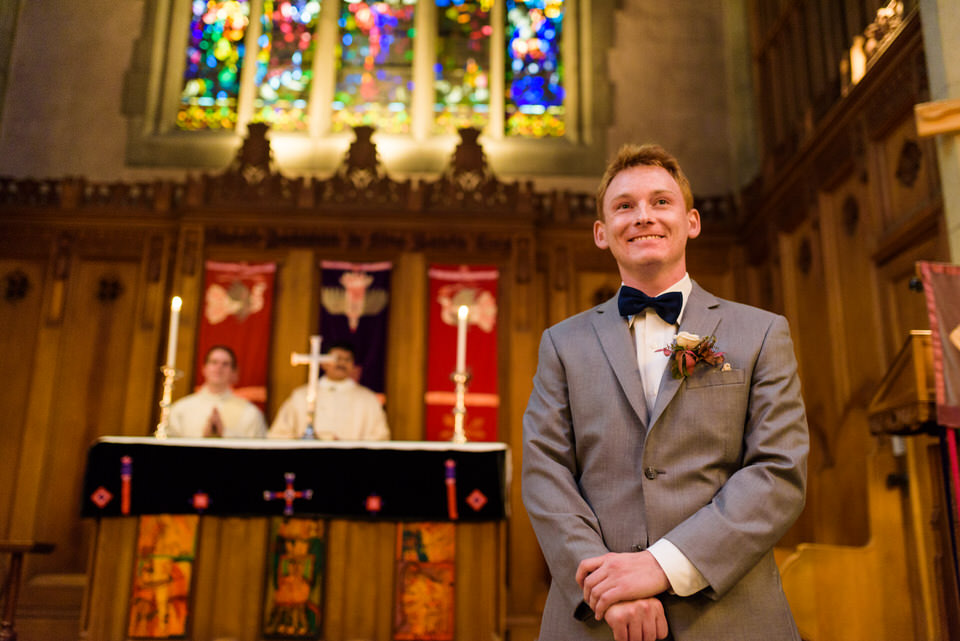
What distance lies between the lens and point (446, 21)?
27.4 ft

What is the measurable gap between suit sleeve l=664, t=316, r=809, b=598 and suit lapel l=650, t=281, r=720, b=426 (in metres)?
0.10

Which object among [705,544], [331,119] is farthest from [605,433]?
[331,119]

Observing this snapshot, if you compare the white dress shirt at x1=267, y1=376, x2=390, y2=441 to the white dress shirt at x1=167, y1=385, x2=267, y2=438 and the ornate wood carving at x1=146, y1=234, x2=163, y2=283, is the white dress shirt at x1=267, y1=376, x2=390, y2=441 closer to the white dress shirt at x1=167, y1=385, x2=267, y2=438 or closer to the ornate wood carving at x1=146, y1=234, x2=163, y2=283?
the white dress shirt at x1=167, y1=385, x2=267, y2=438

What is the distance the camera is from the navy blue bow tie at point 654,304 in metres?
1.74

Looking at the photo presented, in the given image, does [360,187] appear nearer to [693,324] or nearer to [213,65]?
[213,65]

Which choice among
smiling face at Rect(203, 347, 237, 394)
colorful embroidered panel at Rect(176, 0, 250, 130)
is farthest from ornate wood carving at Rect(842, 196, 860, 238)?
colorful embroidered panel at Rect(176, 0, 250, 130)

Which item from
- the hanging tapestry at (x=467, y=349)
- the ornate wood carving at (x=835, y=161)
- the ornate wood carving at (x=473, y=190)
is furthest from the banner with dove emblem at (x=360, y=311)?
the ornate wood carving at (x=835, y=161)

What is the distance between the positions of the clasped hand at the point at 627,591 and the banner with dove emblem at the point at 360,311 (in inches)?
205

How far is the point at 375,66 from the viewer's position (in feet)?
26.8

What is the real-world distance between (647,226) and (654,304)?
0.58 ft

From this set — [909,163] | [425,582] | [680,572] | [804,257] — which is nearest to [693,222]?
[680,572]

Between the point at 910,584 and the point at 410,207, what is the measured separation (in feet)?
15.8

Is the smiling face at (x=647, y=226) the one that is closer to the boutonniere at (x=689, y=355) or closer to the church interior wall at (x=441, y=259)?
the boutonniere at (x=689, y=355)

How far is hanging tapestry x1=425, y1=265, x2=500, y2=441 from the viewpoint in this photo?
652cm
